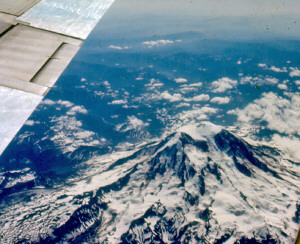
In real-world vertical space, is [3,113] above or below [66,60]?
below

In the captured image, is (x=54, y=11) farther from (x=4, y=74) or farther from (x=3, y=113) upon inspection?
(x=3, y=113)

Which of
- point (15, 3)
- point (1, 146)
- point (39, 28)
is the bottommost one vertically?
point (1, 146)

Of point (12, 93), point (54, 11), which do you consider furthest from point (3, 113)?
point (54, 11)

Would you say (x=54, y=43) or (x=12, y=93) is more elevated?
(x=54, y=43)

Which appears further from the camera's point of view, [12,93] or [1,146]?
[12,93]

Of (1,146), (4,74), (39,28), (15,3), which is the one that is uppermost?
(15,3)

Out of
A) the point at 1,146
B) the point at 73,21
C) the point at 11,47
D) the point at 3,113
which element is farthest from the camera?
the point at 73,21

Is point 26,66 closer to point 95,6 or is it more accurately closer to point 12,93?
point 12,93

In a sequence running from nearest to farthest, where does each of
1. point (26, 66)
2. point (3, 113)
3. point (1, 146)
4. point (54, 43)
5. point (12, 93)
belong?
point (1, 146), point (3, 113), point (12, 93), point (26, 66), point (54, 43)

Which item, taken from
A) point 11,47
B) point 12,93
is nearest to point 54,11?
point 11,47
